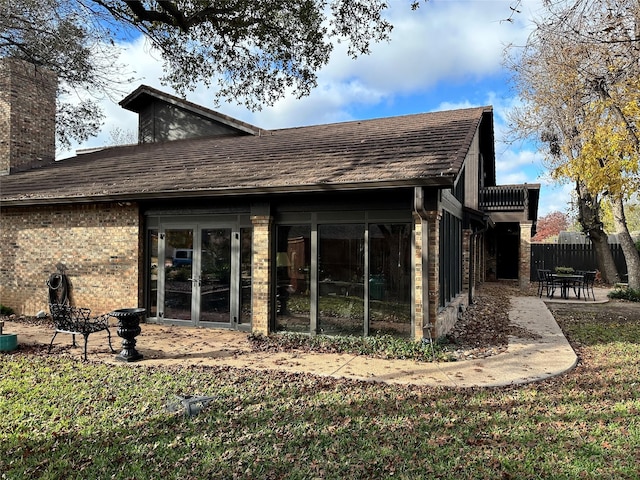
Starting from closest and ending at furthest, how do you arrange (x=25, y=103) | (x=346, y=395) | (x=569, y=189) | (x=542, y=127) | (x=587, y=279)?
(x=346, y=395)
(x=25, y=103)
(x=587, y=279)
(x=542, y=127)
(x=569, y=189)

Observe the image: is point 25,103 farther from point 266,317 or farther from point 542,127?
point 542,127

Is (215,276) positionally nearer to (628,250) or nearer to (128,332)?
(128,332)

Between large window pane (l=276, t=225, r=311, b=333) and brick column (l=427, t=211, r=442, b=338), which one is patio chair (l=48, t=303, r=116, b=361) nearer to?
large window pane (l=276, t=225, r=311, b=333)

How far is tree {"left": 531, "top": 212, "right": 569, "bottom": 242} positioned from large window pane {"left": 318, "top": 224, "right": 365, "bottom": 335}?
56117mm

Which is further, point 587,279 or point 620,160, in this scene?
point 587,279

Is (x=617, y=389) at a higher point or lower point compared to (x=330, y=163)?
lower

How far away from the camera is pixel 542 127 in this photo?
19.1 meters

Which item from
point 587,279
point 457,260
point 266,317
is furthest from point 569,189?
point 266,317

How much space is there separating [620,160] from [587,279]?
203 inches

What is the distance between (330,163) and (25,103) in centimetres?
1087

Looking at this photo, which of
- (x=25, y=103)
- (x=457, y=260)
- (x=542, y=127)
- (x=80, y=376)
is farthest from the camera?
(x=542, y=127)

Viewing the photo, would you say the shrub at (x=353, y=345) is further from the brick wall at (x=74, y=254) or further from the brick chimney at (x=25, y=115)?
the brick chimney at (x=25, y=115)

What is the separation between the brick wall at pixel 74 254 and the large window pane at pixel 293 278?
355 centimetres

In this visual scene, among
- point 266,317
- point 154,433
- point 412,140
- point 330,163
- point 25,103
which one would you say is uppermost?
point 25,103
